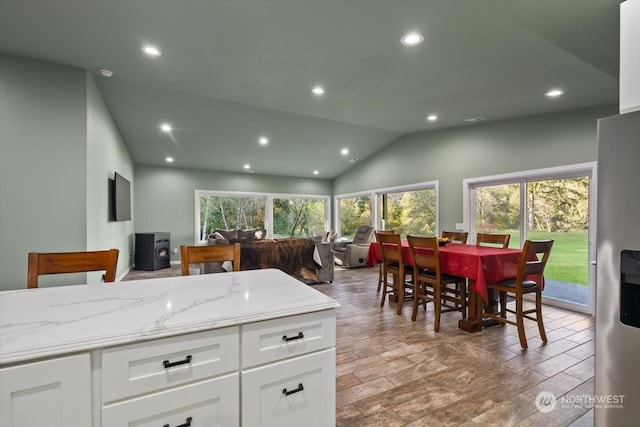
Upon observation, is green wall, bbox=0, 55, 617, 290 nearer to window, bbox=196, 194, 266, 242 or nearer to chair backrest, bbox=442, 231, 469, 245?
chair backrest, bbox=442, 231, 469, 245

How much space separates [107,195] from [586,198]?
6.49m

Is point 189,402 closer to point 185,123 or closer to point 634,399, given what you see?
point 634,399

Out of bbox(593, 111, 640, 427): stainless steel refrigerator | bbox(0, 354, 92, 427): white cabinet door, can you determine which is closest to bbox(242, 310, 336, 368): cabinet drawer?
bbox(0, 354, 92, 427): white cabinet door

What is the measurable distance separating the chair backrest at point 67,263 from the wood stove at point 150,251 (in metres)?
5.37

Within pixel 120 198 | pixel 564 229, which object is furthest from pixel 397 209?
pixel 120 198

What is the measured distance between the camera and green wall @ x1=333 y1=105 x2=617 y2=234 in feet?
12.7

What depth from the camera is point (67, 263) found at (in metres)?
1.58

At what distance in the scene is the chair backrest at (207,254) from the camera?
1.87 metres

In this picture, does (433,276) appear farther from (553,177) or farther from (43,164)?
(43,164)

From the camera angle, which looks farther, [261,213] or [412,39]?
[261,213]

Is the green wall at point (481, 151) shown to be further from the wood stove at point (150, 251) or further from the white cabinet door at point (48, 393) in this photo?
the wood stove at point (150, 251)

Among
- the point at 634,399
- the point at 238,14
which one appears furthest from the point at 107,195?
the point at 634,399

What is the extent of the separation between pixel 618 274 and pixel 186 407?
5.94 ft

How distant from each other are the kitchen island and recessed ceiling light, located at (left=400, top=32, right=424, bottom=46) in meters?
2.34
